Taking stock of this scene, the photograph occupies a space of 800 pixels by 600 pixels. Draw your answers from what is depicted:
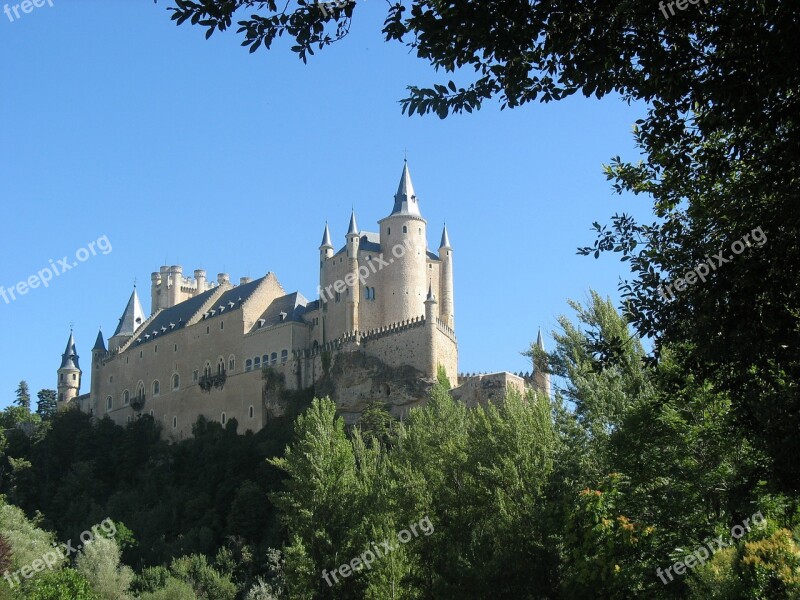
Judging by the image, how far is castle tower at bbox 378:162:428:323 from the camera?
233ft

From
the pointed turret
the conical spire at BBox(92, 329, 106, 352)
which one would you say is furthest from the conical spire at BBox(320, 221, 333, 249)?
the conical spire at BBox(92, 329, 106, 352)

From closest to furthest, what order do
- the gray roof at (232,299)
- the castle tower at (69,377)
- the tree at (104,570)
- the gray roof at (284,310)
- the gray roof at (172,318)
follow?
the tree at (104,570) → the gray roof at (284,310) → the gray roof at (232,299) → the gray roof at (172,318) → the castle tower at (69,377)

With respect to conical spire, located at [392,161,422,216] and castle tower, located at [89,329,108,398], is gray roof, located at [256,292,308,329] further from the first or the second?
castle tower, located at [89,329,108,398]

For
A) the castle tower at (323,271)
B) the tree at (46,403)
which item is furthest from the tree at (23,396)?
the castle tower at (323,271)

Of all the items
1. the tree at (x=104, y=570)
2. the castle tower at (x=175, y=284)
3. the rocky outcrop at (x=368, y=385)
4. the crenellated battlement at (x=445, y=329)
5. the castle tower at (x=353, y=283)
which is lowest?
the tree at (x=104, y=570)

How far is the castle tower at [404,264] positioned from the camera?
71.1m

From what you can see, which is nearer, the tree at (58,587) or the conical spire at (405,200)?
the tree at (58,587)

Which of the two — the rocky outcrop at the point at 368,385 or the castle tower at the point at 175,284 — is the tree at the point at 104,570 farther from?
the castle tower at the point at 175,284

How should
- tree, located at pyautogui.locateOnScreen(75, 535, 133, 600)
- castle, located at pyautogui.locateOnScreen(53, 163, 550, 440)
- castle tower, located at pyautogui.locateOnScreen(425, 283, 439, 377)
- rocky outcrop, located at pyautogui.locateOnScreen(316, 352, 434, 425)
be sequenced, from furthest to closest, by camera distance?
castle, located at pyautogui.locateOnScreen(53, 163, 550, 440), castle tower, located at pyautogui.locateOnScreen(425, 283, 439, 377), rocky outcrop, located at pyautogui.locateOnScreen(316, 352, 434, 425), tree, located at pyautogui.locateOnScreen(75, 535, 133, 600)

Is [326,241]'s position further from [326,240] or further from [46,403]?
[46,403]

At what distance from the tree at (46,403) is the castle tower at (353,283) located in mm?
45278

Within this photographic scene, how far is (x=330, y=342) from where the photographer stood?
238ft

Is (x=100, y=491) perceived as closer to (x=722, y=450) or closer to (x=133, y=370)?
(x=133, y=370)

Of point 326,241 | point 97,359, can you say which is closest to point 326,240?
point 326,241
